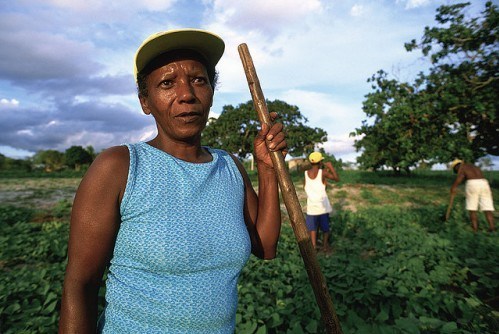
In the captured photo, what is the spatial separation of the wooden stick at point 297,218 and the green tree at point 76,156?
74759 mm

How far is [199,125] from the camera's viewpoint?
145 cm

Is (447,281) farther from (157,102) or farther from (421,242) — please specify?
(157,102)

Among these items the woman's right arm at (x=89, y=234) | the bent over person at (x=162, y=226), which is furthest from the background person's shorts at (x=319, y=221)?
the woman's right arm at (x=89, y=234)

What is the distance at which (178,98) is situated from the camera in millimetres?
1376

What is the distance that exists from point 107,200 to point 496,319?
3772 millimetres

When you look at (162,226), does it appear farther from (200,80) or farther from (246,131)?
(246,131)

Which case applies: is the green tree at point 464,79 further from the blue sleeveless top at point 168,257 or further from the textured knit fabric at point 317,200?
the blue sleeveless top at point 168,257

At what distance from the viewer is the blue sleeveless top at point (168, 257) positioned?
1146mm

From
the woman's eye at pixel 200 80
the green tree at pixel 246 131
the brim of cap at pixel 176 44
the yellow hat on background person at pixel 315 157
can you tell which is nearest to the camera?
the brim of cap at pixel 176 44

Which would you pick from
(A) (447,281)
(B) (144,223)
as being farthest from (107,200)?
(A) (447,281)

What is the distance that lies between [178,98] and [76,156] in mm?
76068

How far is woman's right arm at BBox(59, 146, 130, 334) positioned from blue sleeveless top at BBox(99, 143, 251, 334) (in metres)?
0.04

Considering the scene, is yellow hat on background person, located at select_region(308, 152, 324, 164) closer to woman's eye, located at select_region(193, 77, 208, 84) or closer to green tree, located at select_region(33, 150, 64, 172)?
woman's eye, located at select_region(193, 77, 208, 84)

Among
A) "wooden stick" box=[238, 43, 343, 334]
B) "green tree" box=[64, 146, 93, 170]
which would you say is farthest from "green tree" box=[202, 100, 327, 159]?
"green tree" box=[64, 146, 93, 170]
